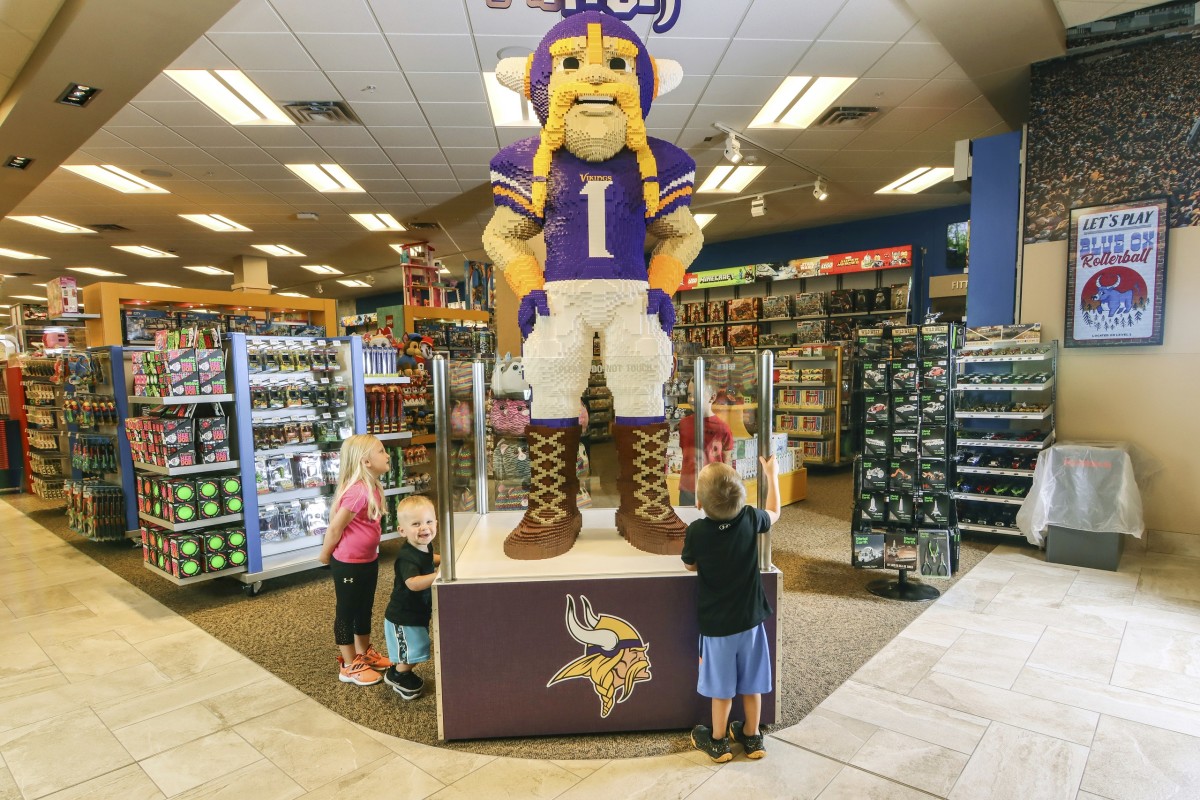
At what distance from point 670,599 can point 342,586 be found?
1326 millimetres

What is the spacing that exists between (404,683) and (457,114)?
4.78m

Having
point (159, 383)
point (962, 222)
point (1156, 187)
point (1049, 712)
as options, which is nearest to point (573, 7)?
point (159, 383)

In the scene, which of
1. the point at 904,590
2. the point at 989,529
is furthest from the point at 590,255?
the point at 989,529

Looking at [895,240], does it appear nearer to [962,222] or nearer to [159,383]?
[962,222]

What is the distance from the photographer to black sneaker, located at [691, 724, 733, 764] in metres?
1.88

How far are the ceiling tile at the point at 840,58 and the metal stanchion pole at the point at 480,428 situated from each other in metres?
3.62

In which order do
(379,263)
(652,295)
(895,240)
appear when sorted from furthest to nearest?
1. (379,263)
2. (895,240)
3. (652,295)

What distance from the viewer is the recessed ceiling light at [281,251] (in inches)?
418

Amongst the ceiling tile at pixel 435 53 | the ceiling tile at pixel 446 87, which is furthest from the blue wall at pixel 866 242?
the ceiling tile at pixel 435 53

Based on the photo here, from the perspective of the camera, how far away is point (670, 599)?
6.47ft

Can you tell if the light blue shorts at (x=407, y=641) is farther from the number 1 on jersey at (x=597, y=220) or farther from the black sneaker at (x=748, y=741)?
the number 1 on jersey at (x=597, y=220)

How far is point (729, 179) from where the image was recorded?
7254 mm

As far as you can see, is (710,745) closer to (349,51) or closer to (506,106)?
(349,51)

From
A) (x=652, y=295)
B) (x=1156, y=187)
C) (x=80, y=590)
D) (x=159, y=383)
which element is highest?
(x=1156, y=187)
